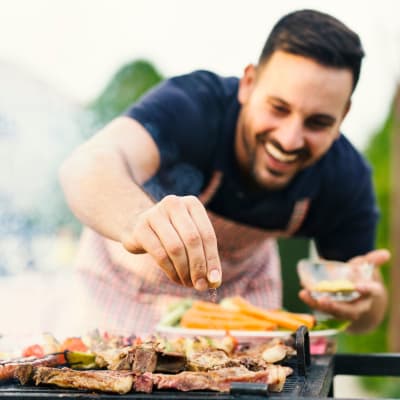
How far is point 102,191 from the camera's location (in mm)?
1940

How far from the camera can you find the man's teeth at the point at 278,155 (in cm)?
268

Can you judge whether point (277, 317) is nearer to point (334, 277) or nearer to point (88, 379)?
point (334, 277)

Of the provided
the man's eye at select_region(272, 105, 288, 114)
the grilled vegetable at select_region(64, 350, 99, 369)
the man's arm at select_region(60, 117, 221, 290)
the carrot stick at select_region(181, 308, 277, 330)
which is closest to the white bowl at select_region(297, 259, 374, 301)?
the carrot stick at select_region(181, 308, 277, 330)

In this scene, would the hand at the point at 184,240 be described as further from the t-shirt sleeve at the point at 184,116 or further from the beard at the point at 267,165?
the beard at the point at 267,165

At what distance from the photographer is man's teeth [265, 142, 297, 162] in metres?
2.68

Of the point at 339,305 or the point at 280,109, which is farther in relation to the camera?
the point at 280,109

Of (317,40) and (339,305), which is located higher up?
(317,40)

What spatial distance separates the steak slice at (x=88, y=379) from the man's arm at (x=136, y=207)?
237 mm

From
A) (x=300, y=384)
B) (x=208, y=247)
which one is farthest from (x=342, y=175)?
(x=208, y=247)

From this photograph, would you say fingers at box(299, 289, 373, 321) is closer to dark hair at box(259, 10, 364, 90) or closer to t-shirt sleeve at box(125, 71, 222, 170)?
t-shirt sleeve at box(125, 71, 222, 170)

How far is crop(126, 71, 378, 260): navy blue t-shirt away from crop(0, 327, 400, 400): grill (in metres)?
1.04

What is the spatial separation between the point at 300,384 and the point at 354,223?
1755mm

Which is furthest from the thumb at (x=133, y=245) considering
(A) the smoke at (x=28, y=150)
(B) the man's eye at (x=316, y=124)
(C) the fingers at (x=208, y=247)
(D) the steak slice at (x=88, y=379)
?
(A) the smoke at (x=28, y=150)

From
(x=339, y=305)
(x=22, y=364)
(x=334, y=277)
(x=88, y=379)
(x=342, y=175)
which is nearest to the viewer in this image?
(x=88, y=379)
